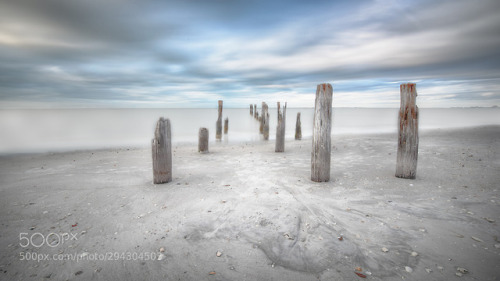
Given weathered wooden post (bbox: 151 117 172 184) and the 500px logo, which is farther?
weathered wooden post (bbox: 151 117 172 184)

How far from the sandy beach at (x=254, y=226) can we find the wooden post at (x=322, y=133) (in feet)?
1.42

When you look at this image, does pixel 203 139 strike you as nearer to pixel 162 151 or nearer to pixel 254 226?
pixel 162 151

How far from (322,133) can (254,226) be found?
10.6ft

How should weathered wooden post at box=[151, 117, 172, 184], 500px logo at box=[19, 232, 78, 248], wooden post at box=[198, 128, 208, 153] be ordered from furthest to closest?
1. wooden post at box=[198, 128, 208, 153]
2. weathered wooden post at box=[151, 117, 172, 184]
3. 500px logo at box=[19, 232, 78, 248]

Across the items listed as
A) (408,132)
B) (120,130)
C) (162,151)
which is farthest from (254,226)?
(120,130)

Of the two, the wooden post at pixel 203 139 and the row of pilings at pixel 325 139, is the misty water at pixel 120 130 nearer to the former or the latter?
the wooden post at pixel 203 139

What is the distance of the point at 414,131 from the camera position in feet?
20.6

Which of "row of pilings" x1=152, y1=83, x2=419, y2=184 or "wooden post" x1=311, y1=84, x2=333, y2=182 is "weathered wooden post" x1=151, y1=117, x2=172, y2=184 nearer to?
"row of pilings" x1=152, y1=83, x2=419, y2=184

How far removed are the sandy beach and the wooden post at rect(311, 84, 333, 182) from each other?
432mm

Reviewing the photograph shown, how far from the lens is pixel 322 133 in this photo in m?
6.29

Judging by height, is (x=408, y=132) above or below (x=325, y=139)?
above

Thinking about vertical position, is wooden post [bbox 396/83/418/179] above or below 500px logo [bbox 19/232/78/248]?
above

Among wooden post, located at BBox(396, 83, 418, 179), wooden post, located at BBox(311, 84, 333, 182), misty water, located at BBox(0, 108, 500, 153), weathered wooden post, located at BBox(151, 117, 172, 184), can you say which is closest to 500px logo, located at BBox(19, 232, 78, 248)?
weathered wooden post, located at BBox(151, 117, 172, 184)

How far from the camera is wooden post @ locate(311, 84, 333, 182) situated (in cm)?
615
